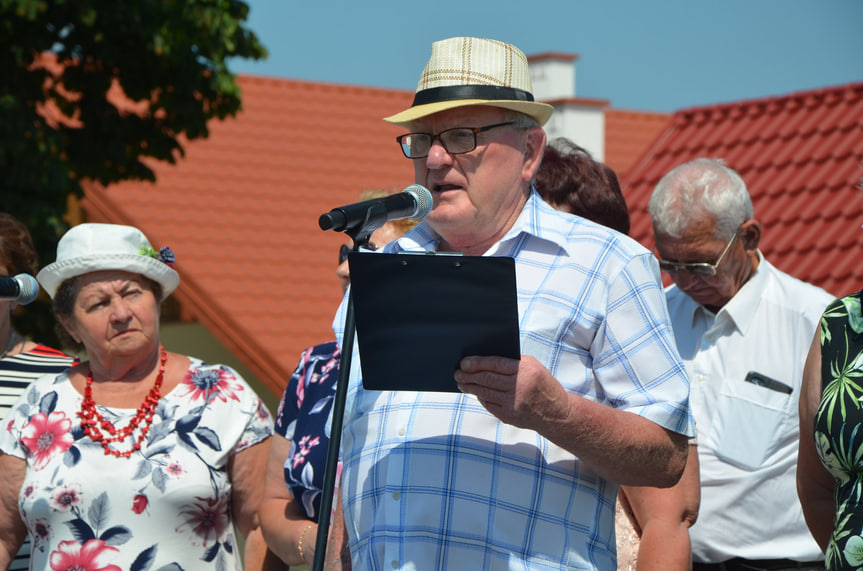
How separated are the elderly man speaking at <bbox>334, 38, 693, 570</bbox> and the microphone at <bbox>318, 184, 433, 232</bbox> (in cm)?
25

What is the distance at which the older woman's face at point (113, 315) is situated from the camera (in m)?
3.76

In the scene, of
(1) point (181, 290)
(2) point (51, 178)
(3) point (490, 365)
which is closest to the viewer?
(3) point (490, 365)

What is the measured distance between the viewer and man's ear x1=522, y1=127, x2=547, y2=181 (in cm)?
293

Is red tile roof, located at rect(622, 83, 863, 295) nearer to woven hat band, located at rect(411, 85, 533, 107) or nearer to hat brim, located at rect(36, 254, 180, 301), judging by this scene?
hat brim, located at rect(36, 254, 180, 301)

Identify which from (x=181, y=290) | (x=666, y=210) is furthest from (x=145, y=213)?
(x=666, y=210)

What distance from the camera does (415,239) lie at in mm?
3062

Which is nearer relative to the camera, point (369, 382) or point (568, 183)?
point (369, 382)

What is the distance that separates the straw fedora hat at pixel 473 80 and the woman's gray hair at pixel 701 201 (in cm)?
147

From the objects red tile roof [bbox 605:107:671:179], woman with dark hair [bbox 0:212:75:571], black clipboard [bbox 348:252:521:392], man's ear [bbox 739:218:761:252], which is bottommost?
red tile roof [bbox 605:107:671:179]

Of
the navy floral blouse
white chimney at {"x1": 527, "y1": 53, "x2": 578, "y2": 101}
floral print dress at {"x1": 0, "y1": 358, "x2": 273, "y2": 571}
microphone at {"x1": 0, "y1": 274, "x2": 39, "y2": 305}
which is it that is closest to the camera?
microphone at {"x1": 0, "y1": 274, "x2": 39, "y2": 305}

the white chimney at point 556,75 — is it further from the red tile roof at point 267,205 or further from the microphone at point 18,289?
the microphone at point 18,289

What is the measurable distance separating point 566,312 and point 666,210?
5.73 feet

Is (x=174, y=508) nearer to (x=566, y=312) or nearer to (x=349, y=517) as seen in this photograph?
(x=349, y=517)

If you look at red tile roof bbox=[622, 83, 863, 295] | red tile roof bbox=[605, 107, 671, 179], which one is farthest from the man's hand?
red tile roof bbox=[605, 107, 671, 179]
